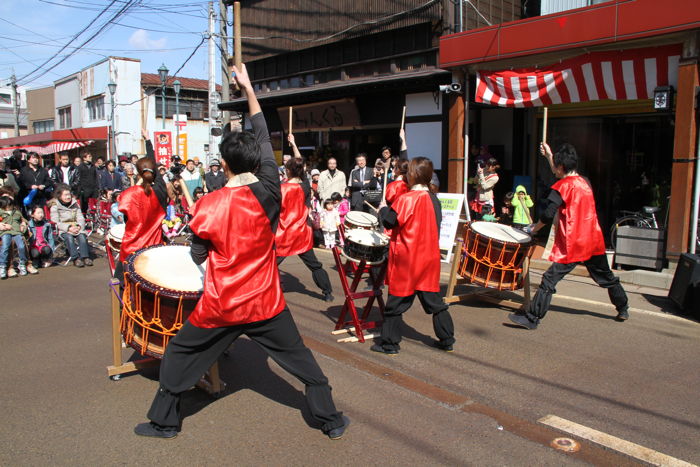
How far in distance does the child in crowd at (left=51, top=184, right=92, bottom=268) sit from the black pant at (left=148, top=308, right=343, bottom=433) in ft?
23.5

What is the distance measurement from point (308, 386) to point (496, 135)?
10611 mm

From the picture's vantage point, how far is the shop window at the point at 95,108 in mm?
35844

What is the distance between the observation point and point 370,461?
3.38 meters

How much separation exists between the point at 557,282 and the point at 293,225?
2994mm

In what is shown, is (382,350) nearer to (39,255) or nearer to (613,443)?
(613,443)

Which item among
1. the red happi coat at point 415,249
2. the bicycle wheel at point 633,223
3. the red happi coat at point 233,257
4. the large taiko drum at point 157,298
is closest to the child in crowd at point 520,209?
the bicycle wheel at point 633,223

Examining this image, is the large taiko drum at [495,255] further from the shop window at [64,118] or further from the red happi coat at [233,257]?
the shop window at [64,118]

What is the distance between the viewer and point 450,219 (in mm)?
9586

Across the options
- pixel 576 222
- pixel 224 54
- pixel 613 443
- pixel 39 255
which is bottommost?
pixel 613 443

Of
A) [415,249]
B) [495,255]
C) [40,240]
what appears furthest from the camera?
[40,240]

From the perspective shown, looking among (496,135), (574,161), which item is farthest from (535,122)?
(574,161)

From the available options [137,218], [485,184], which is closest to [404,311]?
[137,218]

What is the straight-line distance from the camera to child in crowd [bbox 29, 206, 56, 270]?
31.5ft

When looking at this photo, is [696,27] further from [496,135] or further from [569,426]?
[569,426]
